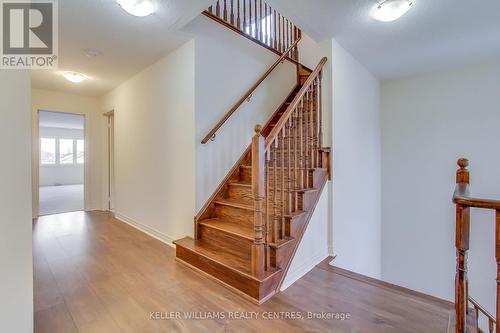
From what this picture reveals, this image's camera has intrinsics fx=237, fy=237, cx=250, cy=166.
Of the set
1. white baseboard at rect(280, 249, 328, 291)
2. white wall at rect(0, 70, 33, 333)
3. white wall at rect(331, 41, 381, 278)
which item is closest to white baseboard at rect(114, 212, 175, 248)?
white baseboard at rect(280, 249, 328, 291)

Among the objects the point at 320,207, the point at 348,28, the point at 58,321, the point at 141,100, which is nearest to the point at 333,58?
the point at 348,28

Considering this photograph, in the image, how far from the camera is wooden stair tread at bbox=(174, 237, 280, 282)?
6.21 ft

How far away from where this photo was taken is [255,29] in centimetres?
333

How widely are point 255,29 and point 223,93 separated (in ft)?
3.85

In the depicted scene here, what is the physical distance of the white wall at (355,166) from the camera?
2.73m

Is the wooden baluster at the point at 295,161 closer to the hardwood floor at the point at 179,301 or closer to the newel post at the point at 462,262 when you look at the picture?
the hardwood floor at the point at 179,301

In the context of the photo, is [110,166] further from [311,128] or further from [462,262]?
[462,262]

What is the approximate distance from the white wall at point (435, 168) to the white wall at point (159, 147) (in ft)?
10.8

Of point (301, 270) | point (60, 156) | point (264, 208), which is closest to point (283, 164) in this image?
point (264, 208)

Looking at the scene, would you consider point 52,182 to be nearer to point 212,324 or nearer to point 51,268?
point 51,268

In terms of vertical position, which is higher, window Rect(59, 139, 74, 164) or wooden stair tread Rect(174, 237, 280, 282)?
window Rect(59, 139, 74, 164)

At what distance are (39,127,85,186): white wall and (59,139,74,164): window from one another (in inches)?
7.6

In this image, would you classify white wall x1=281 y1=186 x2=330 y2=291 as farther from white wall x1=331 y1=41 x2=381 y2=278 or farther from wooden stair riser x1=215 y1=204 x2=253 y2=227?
wooden stair riser x1=215 y1=204 x2=253 y2=227

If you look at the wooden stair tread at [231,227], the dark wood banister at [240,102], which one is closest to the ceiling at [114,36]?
the dark wood banister at [240,102]
